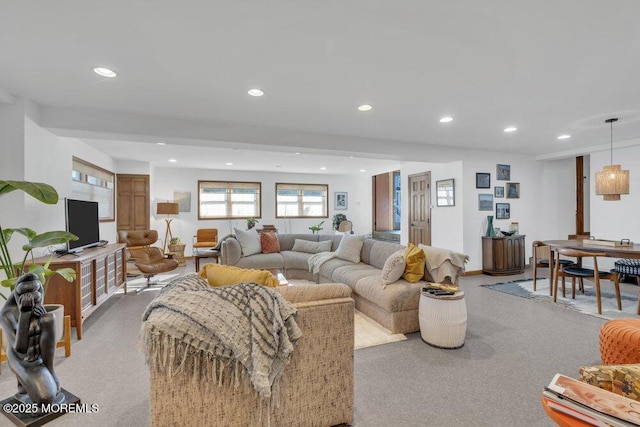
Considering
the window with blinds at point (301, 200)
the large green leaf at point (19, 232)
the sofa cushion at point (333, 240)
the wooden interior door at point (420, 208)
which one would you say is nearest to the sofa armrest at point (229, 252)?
the sofa cushion at point (333, 240)

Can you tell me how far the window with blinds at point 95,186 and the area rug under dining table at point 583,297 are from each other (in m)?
6.50

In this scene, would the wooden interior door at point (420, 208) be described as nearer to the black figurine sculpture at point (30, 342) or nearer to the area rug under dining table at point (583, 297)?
the area rug under dining table at point (583, 297)

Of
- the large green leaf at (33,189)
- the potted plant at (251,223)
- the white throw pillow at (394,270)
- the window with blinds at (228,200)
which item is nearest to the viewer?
the large green leaf at (33,189)

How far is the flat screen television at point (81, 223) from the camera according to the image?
10.7ft

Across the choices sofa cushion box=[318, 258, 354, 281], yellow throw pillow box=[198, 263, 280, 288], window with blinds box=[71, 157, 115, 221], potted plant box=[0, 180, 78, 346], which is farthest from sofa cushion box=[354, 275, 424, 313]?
window with blinds box=[71, 157, 115, 221]

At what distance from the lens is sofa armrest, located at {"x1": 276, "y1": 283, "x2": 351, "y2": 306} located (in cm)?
165

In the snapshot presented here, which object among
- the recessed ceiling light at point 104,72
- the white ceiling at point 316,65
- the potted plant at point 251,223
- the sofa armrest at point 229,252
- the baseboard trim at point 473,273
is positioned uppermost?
the white ceiling at point 316,65

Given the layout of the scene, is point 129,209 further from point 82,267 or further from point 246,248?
point 82,267

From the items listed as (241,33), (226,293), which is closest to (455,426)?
(226,293)

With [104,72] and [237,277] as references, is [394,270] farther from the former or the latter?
[104,72]

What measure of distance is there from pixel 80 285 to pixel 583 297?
6.03m

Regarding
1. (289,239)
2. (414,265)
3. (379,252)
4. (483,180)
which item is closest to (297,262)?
(289,239)

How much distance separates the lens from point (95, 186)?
541cm

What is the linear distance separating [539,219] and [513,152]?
5.24ft
